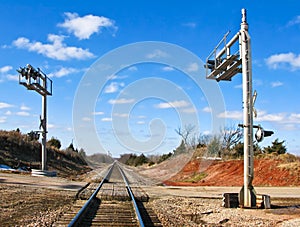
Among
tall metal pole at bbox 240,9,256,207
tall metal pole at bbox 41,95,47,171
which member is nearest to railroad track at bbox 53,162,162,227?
tall metal pole at bbox 240,9,256,207

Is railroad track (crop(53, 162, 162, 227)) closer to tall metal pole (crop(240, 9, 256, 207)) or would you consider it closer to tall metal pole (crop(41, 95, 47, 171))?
tall metal pole (crop(240, 9, 256, 207))

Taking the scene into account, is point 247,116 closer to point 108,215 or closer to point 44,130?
point 108,215

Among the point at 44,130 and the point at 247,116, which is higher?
the point at 44,130

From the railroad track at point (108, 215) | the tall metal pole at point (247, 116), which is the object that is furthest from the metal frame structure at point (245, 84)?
the railroad track at point (108, 215)

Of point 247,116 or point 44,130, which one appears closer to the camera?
point 247,116

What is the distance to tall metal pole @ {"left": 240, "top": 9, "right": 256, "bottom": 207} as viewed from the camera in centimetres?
1209

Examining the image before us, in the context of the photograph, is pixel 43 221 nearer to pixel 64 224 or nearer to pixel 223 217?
pixel 64 224

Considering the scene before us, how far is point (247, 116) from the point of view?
40.2ft

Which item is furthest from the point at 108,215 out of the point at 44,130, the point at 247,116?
the point at 44,130

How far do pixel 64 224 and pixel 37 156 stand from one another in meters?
36.9

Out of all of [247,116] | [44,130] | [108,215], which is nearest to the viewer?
[108,215]

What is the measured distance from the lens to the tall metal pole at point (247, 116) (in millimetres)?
12086

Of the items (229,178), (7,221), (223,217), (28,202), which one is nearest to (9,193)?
→ (28,202)

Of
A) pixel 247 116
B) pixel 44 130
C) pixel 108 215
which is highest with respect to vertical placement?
pixel 44 130
